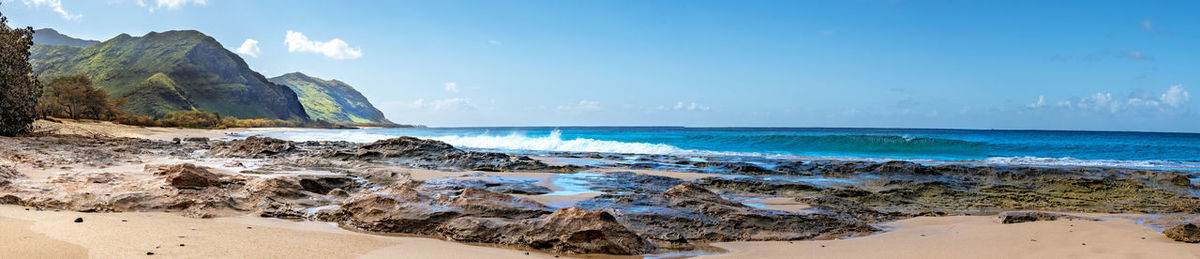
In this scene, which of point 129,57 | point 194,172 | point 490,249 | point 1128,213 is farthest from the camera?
point 129,57

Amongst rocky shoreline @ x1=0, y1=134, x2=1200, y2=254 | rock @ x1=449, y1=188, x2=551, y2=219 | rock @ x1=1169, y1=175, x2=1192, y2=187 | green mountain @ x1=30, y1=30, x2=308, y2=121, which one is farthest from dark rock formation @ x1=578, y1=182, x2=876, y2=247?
green mountain @ x1=30, y1=30, x2=308, y2=121

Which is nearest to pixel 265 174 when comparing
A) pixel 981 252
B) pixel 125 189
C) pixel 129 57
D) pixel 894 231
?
pixel 125 189

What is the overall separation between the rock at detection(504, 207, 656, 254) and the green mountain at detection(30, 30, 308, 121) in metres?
95.7

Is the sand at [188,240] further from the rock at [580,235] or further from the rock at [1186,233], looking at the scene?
the rock at [1186,233]

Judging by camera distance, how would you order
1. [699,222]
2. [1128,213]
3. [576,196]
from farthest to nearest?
[576,196], [1128,213], [699,222]

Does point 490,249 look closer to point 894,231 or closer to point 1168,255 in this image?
point 894,231

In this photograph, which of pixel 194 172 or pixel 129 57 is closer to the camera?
pixel 194 172

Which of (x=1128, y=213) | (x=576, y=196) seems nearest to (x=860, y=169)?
(x=1128, y=213)

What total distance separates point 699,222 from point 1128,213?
664 cm

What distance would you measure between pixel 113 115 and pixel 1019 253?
57.1m

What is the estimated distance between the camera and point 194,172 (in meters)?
6.78

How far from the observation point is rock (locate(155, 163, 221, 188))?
6.47 meters

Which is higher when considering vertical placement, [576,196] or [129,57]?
[129,57]

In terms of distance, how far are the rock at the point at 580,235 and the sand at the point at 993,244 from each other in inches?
25.0
